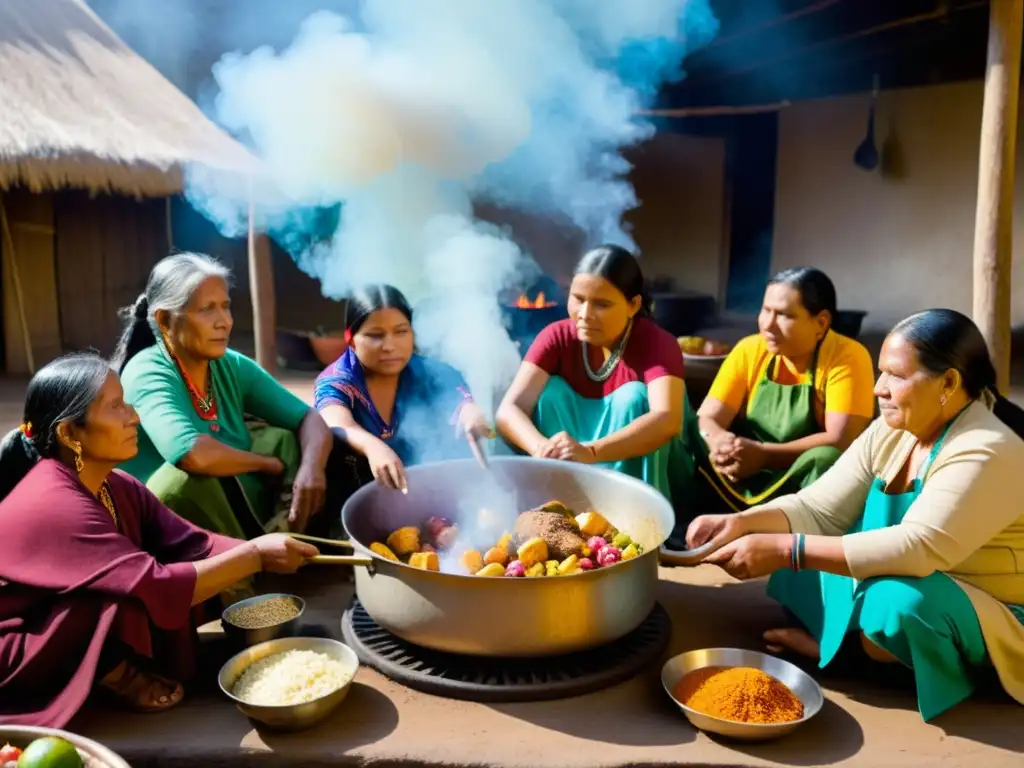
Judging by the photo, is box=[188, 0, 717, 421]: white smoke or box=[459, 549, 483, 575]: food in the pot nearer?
box=[459, 549, 483, 575]: food in the pot

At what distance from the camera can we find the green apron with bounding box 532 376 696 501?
376 centimetres

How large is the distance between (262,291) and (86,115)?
98.9 inches

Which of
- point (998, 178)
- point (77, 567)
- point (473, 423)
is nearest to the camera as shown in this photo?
point (77, 567)

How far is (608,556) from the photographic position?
283 cm

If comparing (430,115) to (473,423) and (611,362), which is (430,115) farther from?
(473,423)

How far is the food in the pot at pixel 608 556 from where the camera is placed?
9.25 feet

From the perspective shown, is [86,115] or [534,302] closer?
[534,302]

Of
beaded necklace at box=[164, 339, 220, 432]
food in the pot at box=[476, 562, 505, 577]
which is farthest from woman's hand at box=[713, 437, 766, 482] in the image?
beaded necklace at box=[164, 339, 220, 432]

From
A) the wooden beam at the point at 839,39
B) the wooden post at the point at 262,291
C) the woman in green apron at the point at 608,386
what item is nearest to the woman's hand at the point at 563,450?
the woman in green apron at the point at 608,386

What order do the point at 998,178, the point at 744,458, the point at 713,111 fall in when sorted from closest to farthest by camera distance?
the point at 744,458 → the point at 998,178 → the point at 713,111

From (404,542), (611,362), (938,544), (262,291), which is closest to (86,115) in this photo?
(262,291)

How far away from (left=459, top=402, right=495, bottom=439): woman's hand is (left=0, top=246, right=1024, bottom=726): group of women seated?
30 millimetres

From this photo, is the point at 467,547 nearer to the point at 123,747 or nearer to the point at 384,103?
the point at 123,747

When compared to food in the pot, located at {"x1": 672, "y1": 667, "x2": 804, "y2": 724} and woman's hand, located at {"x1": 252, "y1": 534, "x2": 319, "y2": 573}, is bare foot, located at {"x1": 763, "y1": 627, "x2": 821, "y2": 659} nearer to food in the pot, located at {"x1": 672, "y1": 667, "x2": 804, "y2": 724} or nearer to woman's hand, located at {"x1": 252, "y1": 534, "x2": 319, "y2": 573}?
food in the pot, located at {"x1": 672, "y1": 667, "x2": 804, "y2": 724}
